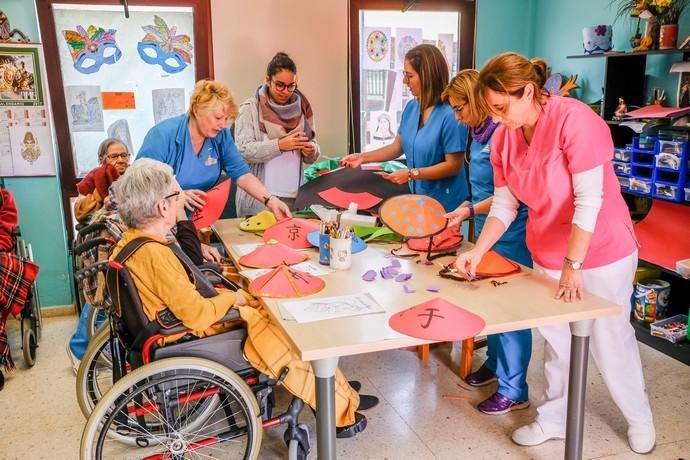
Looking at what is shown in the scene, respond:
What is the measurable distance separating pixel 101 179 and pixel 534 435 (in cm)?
221

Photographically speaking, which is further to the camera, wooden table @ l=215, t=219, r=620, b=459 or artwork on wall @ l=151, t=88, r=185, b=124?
artwork on wall @ l=151, t=88, r=185, b=124

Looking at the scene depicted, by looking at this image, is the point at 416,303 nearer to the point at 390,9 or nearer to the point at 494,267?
the point at 494,267

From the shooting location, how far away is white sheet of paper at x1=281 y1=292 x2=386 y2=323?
1803 mm

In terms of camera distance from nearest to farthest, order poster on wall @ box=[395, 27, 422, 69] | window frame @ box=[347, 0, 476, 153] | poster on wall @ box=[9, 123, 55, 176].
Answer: poster on wall @ box=[9, 123, 55, 176]
window frame @ box=[347, 0, 476, 153]
poster on wall @ box=[395, 27, 422, 69]

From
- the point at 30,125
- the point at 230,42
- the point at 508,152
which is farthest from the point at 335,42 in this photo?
the point at 508,152

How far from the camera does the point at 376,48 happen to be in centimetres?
405

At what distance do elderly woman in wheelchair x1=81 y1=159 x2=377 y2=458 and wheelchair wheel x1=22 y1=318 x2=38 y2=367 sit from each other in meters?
1.25

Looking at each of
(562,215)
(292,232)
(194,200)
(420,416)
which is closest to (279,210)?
(292,232)

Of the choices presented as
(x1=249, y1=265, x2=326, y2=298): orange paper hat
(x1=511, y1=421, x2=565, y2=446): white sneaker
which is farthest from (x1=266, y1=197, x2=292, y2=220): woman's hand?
(x1=511, y1=421, x2=565, y2=446): white sneaker

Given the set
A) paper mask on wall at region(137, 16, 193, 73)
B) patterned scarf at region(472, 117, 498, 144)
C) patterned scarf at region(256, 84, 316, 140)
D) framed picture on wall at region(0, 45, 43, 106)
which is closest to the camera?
patterned scarf at region(472, 117, 498, 144)

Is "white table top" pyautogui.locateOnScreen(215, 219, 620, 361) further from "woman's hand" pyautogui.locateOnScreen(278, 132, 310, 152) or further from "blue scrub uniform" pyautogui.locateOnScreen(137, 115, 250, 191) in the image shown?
"woman's hand" pyautogui.locateOnScreen(278, 132, 310, 152)

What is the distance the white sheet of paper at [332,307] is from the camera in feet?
5.91

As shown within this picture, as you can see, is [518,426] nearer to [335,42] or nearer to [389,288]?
[389,288]

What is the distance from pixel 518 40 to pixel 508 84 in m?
2.60
